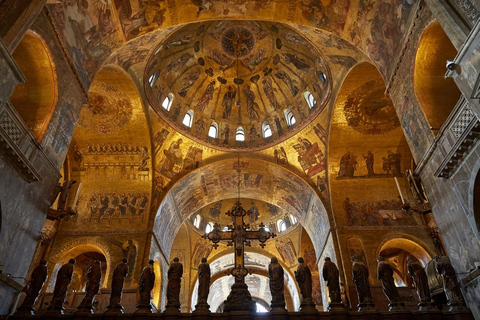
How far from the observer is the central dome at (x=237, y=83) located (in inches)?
657

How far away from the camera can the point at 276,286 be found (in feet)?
26.9

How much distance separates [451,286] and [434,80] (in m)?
5.44

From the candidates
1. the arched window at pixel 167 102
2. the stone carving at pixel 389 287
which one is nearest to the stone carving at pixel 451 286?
the stone carving at pixel 389 287

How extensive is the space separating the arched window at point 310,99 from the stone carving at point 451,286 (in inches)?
421

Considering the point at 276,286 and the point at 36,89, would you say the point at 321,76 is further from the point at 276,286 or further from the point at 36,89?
the point at 36,89

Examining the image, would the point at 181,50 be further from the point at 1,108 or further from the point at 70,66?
the point at 1,108

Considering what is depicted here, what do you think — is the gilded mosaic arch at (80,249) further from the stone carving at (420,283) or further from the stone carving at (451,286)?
the stone carving at (451,286)

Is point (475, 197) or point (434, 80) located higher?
point (434, 80)

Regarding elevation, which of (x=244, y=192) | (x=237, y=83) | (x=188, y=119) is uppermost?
(x=237, y=83)

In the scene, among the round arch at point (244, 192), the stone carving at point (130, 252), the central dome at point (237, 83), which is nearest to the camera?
the stone carving at point (130, 252)

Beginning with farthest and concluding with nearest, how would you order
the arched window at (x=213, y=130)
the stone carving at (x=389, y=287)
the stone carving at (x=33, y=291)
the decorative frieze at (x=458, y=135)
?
1. the arched window at (x=213, y=130)
2. the stone carving at (x=389, y=287)
3. the stone carving at (x=33, y=291)
4. the decorative frieze at (x=458, y=135)

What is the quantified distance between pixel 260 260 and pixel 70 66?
22.1 meters

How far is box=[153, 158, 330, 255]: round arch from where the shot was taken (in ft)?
58.7

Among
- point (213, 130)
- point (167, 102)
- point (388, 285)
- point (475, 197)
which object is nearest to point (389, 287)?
point (388, 285)
